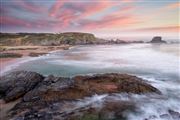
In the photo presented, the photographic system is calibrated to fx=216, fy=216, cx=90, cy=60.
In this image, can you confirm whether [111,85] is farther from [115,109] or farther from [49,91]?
[49,91]

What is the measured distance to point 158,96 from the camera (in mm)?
11828

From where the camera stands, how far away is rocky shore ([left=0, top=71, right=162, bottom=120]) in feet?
29.9

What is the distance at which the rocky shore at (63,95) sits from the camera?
358 inches

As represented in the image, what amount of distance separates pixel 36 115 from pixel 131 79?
6.41 m

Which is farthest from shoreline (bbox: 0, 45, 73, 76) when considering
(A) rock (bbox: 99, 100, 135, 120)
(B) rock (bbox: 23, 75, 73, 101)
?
(A) rock (bbox: 99, 100, 135, 120)

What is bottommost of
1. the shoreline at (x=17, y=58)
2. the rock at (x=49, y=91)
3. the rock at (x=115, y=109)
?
the rock at (x=115, y=109)

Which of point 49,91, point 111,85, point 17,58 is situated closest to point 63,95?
point 49,91

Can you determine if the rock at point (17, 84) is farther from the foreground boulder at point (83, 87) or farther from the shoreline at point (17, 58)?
the shoreline at point (17, 58)

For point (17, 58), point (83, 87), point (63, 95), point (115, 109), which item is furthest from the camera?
point (17, 58)

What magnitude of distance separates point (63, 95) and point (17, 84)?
3425 mm

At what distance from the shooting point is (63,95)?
1078cm

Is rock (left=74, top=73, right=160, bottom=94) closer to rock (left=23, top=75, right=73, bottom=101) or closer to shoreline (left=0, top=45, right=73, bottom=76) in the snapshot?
rock (left=23, top=75, right=73, bottom=101)

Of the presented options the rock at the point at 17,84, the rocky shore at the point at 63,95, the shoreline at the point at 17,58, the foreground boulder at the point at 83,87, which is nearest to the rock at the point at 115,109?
the rocky shore at the point at 63,95

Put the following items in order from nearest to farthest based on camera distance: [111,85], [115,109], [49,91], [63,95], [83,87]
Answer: [115,109], [63,95], [49,91], [83,87], [111,85]
